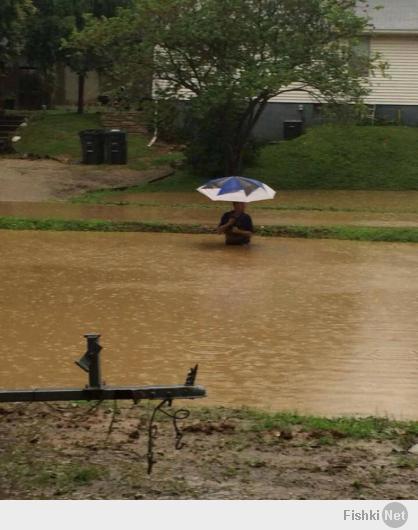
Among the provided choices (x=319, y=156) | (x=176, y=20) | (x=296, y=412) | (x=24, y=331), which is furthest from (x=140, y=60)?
(x=296, y=412)

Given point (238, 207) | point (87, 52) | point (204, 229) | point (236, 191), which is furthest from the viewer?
point (87, 52)

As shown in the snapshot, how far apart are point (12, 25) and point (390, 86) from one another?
12790 mm

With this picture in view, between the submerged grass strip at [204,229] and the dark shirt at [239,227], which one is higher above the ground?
the dark shirt at [239,227]

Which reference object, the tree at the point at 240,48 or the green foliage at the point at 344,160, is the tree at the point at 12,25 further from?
the green foliage at the point at 344,160

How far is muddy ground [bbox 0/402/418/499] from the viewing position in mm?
6078

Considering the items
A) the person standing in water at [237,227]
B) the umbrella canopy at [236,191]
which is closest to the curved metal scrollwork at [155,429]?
the umbrella canopy at [236,191]

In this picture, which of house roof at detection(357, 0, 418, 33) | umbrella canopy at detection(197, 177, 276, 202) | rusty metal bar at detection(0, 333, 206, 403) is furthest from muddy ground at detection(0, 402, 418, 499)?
house roof at detection(357, 0, 418, 33)

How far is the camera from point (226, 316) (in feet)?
43.6

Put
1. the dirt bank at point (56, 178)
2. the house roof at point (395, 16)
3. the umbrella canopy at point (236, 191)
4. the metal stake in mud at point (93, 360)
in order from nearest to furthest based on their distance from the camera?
1. the metal stake in mud at point (93, 360)
2. the umbrella canopy at point (236, 191)
3. the dirt bank at point (56, 178)
4. the house roof at point (395, 16)

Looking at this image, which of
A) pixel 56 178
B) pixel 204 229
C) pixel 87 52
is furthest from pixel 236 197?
pixel 87 52

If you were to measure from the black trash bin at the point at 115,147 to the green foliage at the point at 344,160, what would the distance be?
13.4 feet

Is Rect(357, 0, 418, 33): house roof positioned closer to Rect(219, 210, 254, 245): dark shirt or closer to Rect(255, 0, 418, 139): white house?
Rect(255, 0, 418, 139): white house

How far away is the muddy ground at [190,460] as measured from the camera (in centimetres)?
608

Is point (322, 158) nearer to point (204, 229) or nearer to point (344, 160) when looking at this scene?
point (344, 160)
